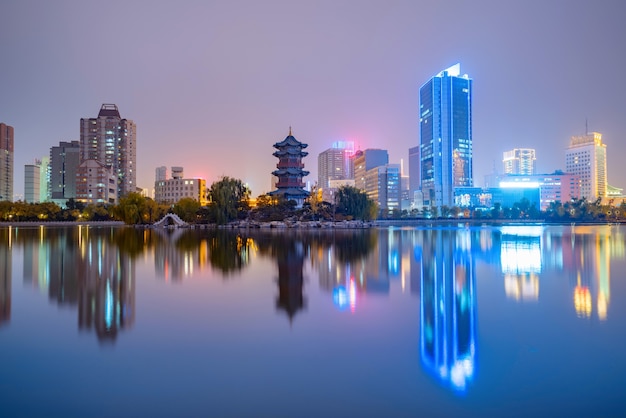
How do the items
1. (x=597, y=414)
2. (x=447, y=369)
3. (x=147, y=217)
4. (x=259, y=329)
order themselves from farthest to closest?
(x=147, y=217) → (x=259, y=329) → (x=447, y=369) → (x=597, y=414)

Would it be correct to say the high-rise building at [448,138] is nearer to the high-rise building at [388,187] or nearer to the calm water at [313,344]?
the high-rise building at [388,187]

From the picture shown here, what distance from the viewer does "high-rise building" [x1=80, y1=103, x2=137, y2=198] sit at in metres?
137

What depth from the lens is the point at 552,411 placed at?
5.55 metres

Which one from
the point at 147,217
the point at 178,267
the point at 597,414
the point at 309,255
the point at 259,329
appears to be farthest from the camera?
the point at 147,217

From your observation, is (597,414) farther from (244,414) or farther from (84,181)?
(84,181)

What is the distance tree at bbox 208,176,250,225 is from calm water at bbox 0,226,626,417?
151ft

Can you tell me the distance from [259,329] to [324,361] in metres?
2.39

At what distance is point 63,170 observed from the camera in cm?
15188

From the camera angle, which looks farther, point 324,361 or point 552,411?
point 324,361

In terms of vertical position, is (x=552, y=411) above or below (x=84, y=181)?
below

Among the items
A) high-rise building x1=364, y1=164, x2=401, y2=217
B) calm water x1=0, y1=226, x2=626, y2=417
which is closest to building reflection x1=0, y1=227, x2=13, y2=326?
calm water x1=0, y1=226, x2=626, y2=417

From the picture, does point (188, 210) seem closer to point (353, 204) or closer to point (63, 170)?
point (353, 204)

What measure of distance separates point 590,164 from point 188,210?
16803 cm

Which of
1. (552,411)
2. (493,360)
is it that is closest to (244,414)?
(552,411)
